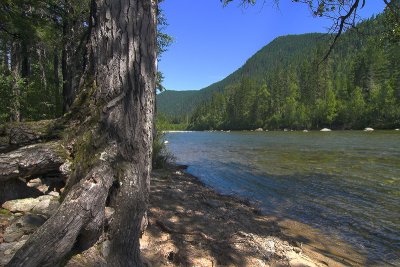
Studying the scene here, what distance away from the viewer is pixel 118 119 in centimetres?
315

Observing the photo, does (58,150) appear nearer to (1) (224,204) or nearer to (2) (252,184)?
(1) (224,204)

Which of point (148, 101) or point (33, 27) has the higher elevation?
point (33, 27)

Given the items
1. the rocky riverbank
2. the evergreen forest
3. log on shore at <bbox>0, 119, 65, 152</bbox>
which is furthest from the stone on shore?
the evergreen forest

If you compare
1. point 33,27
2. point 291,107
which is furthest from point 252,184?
point 291,107

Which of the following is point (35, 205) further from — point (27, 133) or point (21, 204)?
point (27, 133)

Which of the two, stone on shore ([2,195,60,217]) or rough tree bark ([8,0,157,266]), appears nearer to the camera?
rough tree bark ([8,0,157,266])

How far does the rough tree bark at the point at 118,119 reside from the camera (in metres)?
2.96

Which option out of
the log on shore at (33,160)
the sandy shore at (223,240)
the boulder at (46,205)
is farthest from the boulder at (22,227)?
the sandy shore at (223,240)

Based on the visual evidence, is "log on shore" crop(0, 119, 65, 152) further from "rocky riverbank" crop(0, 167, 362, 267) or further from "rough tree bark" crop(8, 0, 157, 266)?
"rocky riverbank" crop(0, 167, 362, 267)

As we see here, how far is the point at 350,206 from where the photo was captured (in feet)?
30.3

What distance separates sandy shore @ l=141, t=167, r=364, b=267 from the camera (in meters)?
4.18

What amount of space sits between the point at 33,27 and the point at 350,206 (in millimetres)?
11790

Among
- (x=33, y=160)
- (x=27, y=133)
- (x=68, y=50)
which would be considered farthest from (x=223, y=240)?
(x=68, y=50)

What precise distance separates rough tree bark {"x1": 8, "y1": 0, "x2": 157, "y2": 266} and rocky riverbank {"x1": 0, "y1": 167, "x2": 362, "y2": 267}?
14.2 inches
